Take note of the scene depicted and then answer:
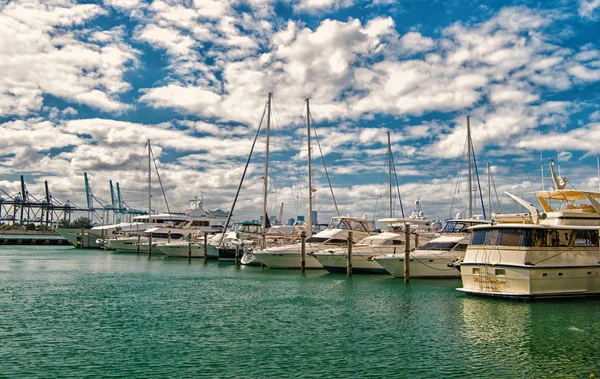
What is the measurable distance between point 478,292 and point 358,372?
50.2 ft

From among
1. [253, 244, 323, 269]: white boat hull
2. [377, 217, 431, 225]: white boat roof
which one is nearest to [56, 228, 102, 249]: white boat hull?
[253, 244, 323, 269]: white boat hull

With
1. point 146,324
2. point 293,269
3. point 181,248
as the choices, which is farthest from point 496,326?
point 181,248

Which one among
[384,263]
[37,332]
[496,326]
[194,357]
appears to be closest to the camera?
[194,357]

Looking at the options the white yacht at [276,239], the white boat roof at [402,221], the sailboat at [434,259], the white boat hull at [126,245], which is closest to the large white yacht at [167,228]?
the white boat hull at [126,245]

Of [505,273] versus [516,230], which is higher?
[516,230]

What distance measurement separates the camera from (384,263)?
39344mm

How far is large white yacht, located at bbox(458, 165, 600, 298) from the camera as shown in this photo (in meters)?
→ 26.8

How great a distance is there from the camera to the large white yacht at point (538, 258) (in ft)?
87.8

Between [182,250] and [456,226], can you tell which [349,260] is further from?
[182,250]

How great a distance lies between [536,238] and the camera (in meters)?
27.1

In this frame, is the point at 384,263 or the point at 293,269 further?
the point at 293,269

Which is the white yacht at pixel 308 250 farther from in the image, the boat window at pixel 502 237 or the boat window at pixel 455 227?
the boat window at pixel 502 237

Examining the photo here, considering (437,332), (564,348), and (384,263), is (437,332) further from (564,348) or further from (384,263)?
(384,263)

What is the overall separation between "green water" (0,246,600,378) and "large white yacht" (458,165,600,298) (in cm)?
104
